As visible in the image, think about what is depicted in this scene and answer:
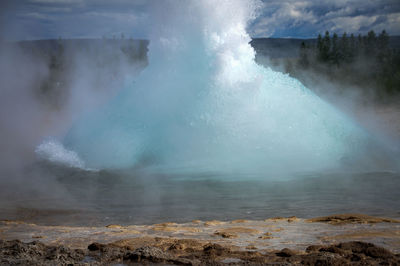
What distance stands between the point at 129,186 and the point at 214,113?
7.67 ft

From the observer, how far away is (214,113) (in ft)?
29.7

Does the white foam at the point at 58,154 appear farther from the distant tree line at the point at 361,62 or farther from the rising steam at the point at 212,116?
the distant tree line at the point at 361,62

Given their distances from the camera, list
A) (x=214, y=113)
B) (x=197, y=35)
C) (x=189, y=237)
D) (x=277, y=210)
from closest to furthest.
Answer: (x=189, y=237)
(x=277, y=210)
(x=214, y=113)
(x=197, y=35)

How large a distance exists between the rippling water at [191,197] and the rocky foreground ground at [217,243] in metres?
0.83

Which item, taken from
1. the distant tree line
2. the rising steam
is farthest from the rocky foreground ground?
the distant tree line

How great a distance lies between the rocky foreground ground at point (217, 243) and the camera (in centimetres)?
354

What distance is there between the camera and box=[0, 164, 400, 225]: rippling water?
19.3 feet

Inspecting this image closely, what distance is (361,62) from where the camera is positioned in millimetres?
31500

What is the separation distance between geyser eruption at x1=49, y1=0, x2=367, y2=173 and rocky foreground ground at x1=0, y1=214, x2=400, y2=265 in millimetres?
3530

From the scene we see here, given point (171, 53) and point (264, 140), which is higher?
point (171, 53)

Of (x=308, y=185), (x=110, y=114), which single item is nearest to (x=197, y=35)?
(x=110, y=114)

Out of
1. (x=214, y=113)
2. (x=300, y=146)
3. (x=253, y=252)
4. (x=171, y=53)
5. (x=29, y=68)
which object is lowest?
(x=253, y=252)

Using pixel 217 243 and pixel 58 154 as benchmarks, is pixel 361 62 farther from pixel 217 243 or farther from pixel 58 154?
pixel 217 243

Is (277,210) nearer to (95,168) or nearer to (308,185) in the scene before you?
(308,185)
